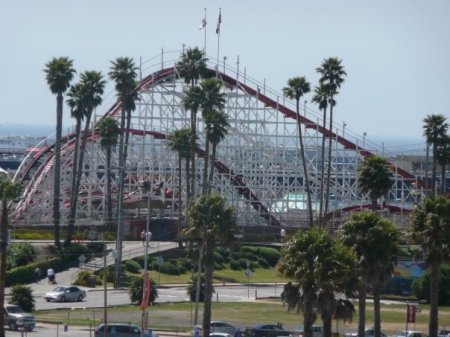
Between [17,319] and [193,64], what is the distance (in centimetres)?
4141

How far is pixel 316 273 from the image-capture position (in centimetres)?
4166

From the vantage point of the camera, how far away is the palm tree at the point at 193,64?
90625 millimetres

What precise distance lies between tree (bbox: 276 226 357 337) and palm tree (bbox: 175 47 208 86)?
49.0 m

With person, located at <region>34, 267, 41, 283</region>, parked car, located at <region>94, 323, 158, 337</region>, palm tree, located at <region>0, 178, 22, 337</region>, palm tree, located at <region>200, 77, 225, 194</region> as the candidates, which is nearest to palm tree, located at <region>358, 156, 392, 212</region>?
parked car, located at <region>94, 323, 158, 337</region>

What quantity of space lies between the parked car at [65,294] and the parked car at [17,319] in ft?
36.3

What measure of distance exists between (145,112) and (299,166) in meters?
15.2

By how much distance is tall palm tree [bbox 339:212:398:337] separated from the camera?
4672 centimetres

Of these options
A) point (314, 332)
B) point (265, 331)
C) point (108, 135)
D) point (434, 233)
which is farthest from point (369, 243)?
point (108, 135)

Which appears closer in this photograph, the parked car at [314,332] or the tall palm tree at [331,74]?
the parked car at [314,332]

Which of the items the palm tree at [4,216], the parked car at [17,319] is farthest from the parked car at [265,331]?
the palm tree at [4,216]

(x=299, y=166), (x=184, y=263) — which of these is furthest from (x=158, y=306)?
(x=299, y=166)

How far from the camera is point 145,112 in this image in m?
98.0

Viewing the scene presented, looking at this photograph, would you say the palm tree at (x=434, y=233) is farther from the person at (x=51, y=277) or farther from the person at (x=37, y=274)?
the person at (x=37, y=274)

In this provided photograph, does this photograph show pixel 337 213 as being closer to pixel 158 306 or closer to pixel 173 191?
pixel 173 191
